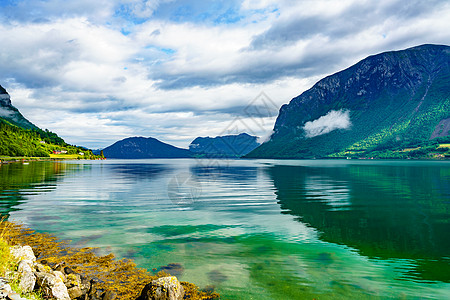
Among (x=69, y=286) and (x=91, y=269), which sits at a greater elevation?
(x=69, y=286)

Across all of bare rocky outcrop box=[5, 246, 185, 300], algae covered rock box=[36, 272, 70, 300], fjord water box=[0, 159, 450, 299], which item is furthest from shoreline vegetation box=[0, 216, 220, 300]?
fjord water box=[0, 159, 450, 299]

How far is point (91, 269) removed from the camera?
695 inches

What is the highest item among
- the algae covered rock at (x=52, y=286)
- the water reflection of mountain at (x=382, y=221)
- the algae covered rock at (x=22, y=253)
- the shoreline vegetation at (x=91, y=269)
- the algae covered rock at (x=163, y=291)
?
the algae covered rock at (x=22, y=253)

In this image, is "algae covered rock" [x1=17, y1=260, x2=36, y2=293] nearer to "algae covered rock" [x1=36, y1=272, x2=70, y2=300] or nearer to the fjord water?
"algae covered rock" [x1=36, y1=272, x2=70, y2=300]

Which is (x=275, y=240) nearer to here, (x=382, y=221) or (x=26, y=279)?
(x=382, y=221)

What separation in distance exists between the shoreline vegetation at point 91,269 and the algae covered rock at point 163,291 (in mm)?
264

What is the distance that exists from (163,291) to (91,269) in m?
7.09

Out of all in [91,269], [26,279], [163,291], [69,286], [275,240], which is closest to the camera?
[26,279]

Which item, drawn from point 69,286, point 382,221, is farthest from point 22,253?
point 382,221

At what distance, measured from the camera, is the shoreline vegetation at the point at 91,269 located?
13867mm

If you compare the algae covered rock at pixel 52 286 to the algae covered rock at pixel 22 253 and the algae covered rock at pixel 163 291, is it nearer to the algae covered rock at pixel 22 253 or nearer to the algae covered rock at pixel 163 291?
the algae covered rock at pixel 22 253

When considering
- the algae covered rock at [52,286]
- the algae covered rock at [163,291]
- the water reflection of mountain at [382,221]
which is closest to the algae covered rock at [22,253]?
the algae covered rock at [52,286]

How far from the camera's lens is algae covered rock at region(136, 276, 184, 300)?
13055 millimetres

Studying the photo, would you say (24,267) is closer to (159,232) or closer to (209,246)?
(209,246)
